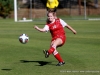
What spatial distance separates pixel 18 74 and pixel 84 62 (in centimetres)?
298

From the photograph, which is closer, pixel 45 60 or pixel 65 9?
pixel 45 60

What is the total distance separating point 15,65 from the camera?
1302 cm

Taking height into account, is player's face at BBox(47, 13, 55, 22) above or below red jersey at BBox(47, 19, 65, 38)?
Result: above

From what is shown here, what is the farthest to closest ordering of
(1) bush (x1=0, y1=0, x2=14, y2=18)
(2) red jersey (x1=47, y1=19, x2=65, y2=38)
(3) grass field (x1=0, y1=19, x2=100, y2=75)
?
1. (1) bush (x1=0, y1=0, x2=14, y2=18)
2. (2) red jersey (x1=47, y1=19, x2=65, y2=38)
3. (3) grass field (x1=0, y1=19, x2=100, y2=75)

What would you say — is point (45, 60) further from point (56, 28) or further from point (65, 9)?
point (65, 9)

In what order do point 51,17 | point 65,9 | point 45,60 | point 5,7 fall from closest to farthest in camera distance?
point 51,17, point 45,60, point 5,7, point 65,9

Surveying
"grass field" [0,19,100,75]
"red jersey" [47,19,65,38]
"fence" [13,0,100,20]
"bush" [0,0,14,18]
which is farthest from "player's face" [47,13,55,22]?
"bush" [0,0,14,18]

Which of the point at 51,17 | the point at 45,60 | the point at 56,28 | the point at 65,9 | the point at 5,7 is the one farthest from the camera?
the point at 65,9

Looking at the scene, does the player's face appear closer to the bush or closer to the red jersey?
the red jersey

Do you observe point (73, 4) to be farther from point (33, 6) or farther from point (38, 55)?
point (38, 55)

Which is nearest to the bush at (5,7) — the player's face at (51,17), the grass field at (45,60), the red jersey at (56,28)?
the grass field at (45,60)

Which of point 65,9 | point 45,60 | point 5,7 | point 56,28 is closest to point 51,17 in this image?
point 56,28

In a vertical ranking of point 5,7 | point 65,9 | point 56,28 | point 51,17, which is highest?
point 51,17

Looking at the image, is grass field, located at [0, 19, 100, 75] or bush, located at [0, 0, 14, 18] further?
bush, located at [0, 0, 14, 18]
